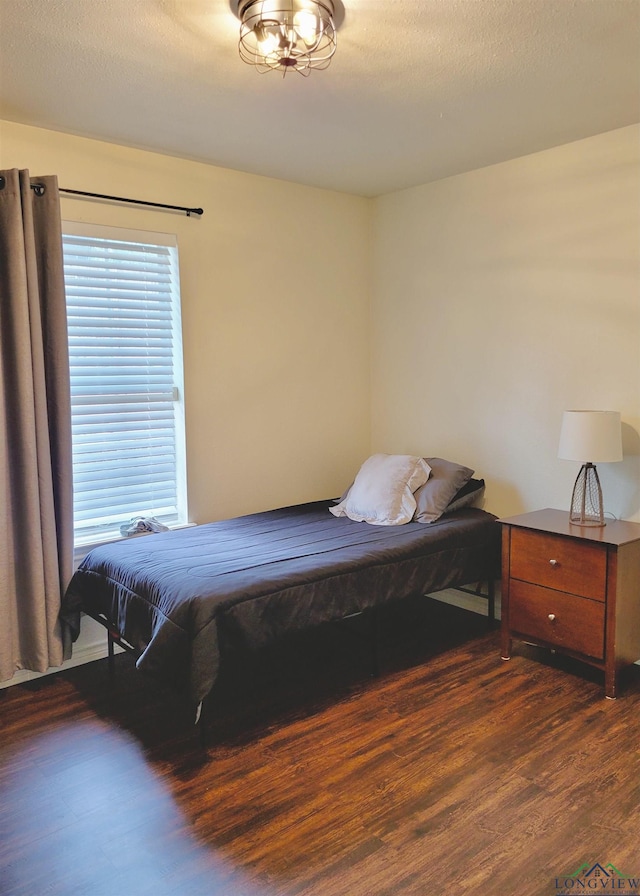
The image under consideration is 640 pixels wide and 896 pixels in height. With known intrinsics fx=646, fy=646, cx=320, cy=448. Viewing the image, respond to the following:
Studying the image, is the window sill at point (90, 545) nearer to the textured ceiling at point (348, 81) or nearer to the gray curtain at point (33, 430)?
the gray curtain at point (33, 430)

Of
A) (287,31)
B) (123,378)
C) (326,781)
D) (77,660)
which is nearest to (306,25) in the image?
(287,31)

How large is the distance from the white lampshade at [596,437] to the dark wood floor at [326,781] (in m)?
1.03

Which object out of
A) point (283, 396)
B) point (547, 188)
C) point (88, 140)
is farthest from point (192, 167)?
point (547, 188)

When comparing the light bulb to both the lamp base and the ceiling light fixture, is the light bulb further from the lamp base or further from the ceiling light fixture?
the lamp base

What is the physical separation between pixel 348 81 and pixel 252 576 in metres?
2.00

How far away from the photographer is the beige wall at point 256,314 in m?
3.35

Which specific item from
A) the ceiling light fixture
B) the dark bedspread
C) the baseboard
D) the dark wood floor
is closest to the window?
the dark bedspread

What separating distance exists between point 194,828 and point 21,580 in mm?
1442

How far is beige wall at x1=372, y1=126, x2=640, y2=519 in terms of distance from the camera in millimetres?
3152

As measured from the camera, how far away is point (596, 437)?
2928mm

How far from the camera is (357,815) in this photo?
2.06m

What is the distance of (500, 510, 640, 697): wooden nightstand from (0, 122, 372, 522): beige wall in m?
1.51

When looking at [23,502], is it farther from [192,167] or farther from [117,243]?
[192,167]

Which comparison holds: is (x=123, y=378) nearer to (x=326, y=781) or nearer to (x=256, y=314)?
(x=256, y=314)
